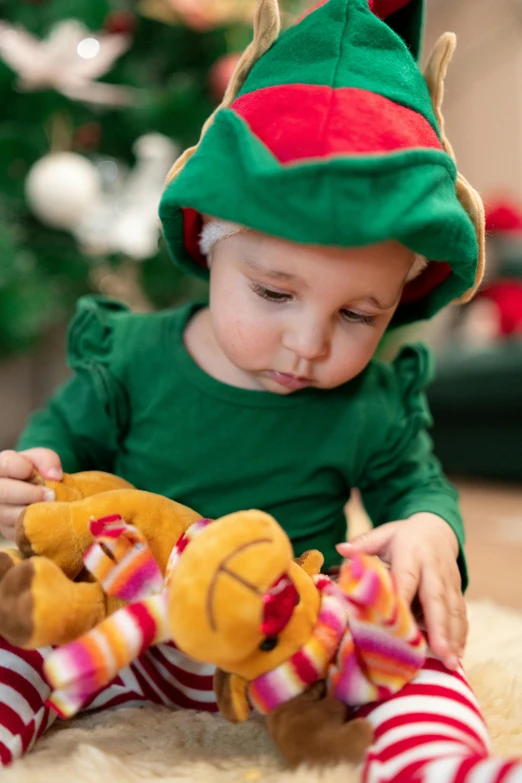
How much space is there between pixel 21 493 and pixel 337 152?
36cm

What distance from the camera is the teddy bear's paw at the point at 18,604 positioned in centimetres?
45

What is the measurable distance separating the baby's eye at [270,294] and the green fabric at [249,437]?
14 centimetres

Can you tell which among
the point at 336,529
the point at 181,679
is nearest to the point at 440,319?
the point at 336,529

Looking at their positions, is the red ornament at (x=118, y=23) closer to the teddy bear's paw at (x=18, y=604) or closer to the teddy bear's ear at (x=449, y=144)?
the teddy bear's ear at (x=449, y=144)

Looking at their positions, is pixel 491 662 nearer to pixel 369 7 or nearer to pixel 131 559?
pixel 131 559

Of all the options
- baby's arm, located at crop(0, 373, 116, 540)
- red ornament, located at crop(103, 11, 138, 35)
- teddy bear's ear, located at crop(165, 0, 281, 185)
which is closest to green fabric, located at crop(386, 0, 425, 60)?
teddy bear's ear, located at crop(165, 0, 281, 185)

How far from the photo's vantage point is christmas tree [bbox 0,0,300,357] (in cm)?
148

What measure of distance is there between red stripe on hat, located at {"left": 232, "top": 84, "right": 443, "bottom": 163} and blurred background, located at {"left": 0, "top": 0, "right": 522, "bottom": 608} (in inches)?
28.4

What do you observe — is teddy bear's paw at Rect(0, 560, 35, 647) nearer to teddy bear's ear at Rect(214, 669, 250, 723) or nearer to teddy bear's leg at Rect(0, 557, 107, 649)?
teddy bear's leg at Rect(0, 557, 107, 649)

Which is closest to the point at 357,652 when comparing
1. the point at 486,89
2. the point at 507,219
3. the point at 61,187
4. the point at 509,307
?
the point at 61,187

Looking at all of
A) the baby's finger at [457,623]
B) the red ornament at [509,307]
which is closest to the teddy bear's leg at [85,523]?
the baby's finger at [457,623]

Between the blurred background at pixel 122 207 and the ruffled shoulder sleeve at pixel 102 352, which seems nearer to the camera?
the ruffled shoulder sleeve at pixel 102 352

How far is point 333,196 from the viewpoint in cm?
51

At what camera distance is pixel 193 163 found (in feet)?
1.95
